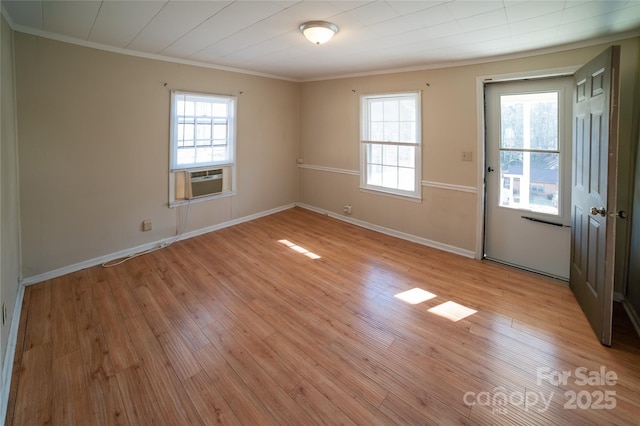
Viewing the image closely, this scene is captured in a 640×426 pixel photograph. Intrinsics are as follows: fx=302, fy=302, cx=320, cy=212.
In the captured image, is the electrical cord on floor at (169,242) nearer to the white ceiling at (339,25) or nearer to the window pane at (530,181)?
the white ceiling at (339,25)

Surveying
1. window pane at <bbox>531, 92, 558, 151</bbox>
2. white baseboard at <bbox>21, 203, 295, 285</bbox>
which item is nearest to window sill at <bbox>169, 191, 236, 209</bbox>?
white baseboard at <bbox>21, 203, 295, 285</bbox>

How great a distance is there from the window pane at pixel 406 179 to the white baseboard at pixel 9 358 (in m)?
4.30

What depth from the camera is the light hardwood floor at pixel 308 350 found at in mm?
1687

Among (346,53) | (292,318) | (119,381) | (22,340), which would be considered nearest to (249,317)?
(292,318)

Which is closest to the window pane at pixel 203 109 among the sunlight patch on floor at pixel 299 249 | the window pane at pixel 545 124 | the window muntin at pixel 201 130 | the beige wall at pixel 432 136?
the window muntin at pixel 201 130

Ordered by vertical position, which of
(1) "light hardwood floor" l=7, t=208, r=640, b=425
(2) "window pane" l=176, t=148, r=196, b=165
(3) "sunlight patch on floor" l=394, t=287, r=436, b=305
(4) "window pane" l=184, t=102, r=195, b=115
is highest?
(4) "window pane" l=184, t=102, r=195, b=115

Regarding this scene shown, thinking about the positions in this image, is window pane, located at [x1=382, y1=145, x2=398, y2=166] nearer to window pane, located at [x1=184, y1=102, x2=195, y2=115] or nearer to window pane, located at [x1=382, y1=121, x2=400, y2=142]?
window pane, located at [x1=382, y1=121, x2=400, y2=142]

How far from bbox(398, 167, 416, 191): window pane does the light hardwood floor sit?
1.33 m

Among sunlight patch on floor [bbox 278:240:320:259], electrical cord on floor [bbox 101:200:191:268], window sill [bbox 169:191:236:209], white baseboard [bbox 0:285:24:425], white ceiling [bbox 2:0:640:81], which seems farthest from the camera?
window sill [bbox 169:191:236:209]

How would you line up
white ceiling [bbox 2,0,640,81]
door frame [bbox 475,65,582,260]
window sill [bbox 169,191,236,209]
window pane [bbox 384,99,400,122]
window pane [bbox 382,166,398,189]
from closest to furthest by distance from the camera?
white ceiling [bbox 2,0,640,81]
door frame [bbox 475,65,582,260]
window sill [bbox 169,191,236,209]
window pane [bbox 384,99,400,122]
window pane [bbox 382,166,398,189]

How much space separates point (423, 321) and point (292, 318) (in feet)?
→ 3.57

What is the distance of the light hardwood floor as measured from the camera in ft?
5.53

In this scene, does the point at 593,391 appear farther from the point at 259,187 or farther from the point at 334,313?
the point at 259,187

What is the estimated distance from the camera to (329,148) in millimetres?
5363
